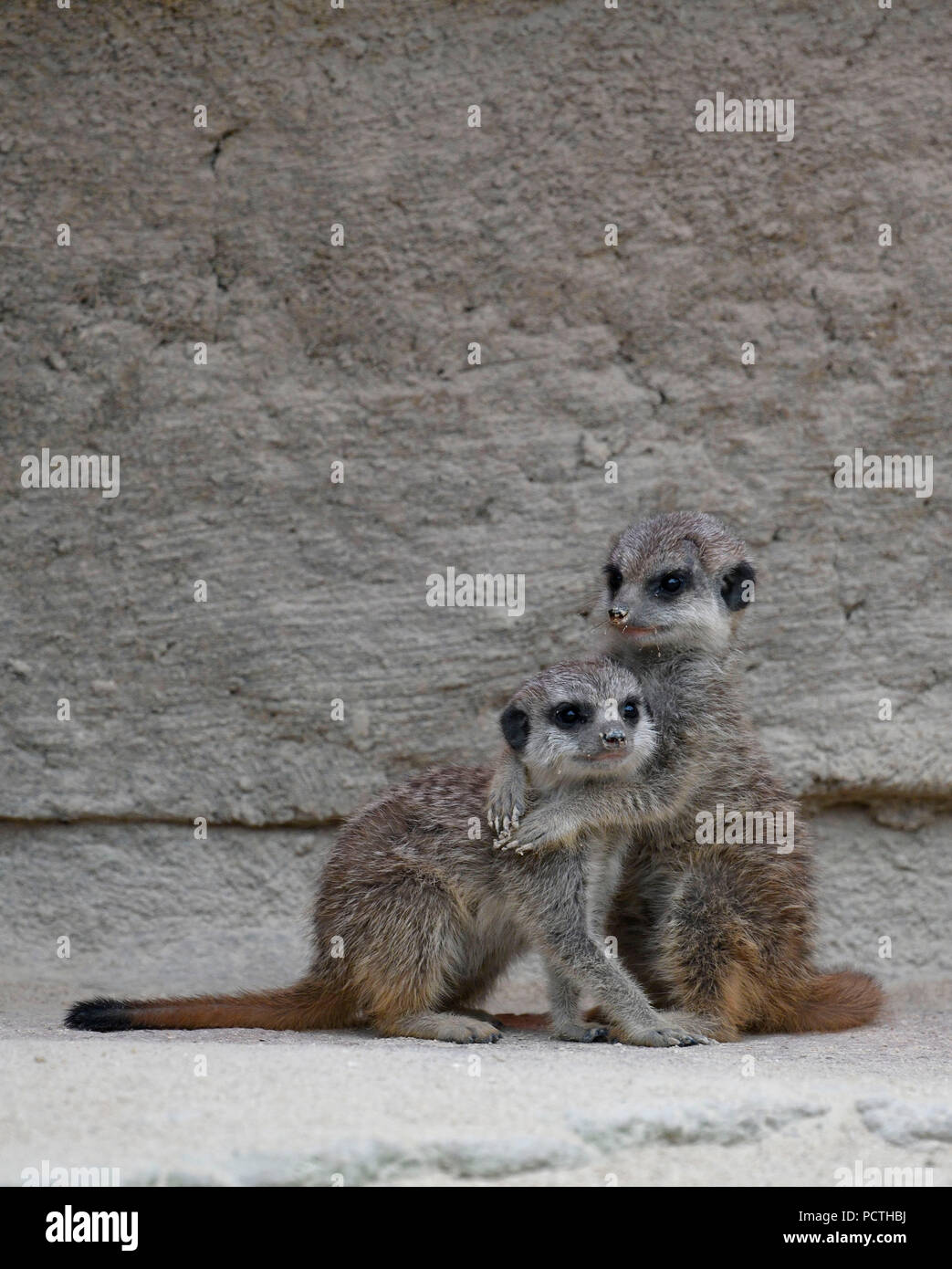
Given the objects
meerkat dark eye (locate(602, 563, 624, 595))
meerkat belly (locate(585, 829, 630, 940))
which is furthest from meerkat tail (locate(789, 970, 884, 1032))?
meerkat dark eye (locate(602, 563, 624, 595))

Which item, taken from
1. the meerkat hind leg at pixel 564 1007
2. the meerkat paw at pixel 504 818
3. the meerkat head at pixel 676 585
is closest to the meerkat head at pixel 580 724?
the meerkat paw at pixel 504 818

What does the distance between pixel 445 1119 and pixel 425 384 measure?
107 inches

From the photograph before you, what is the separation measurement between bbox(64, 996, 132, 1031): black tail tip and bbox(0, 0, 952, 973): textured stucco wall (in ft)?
3.34

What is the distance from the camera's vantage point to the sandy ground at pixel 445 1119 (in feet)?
8.33

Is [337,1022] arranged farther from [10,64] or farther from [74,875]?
[10,64]

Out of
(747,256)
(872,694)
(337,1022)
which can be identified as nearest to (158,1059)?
(337,1022)

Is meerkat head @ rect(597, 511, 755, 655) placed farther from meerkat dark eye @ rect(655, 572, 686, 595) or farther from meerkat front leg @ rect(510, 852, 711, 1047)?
meerkat front leg @ rect(510, 852, 711, 1047)

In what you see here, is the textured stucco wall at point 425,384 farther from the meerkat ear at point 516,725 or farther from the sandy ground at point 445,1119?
the sandy ground at point 445,1119

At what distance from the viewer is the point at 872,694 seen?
4.96 metres

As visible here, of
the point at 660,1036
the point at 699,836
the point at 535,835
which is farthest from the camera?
the point at 699,836

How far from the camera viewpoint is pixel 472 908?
3.87 metres

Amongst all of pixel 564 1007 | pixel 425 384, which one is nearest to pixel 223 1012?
pixel 564 1007

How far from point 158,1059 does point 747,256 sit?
313cm

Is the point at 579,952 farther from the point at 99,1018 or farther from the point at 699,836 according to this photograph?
the point at 99,1018
